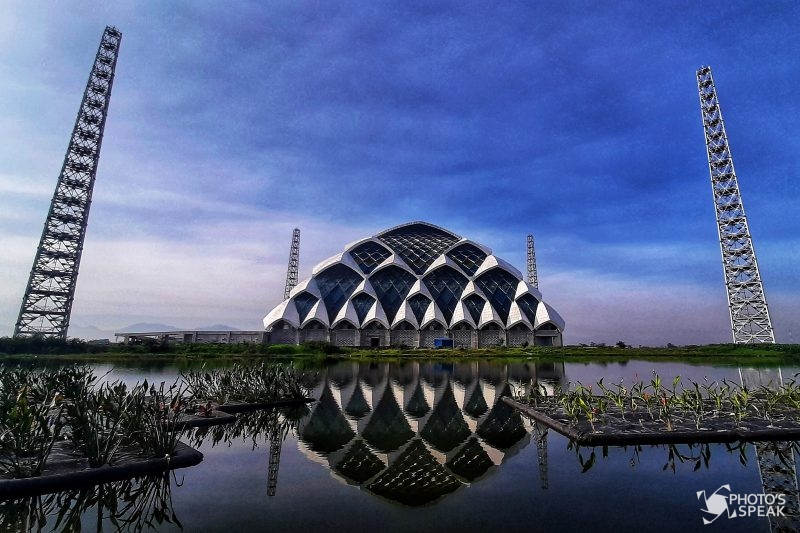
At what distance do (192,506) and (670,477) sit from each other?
9.64 metres

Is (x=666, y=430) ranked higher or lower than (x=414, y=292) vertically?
lower

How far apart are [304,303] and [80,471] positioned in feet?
203

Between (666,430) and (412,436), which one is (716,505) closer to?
(666,430)

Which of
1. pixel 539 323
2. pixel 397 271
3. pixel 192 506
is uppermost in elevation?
pixel 397 271

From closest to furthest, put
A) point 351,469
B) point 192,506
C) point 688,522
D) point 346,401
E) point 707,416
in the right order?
point 688,522 < point 192,506 < point 351,469 < point 707,416 < point 346,401

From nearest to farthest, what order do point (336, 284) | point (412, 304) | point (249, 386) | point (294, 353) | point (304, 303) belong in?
point (249, 386) < point (294, 353) < point (304, 303) < point (412, 304) < point (336, 284)

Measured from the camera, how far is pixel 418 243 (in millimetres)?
82375

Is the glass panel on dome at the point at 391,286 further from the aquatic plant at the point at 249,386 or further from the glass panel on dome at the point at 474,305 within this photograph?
the aquatic plant at the point at 249,386

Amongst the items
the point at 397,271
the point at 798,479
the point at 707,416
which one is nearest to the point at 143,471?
the point at 798,479

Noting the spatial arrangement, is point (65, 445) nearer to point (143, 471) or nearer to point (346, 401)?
point (143, 471)

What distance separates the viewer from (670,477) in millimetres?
9250

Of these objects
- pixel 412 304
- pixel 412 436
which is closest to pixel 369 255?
pixel 412 304

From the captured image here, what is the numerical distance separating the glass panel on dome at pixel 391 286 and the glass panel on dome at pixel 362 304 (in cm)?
198

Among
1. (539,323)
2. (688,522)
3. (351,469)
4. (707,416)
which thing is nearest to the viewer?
(688,522)
